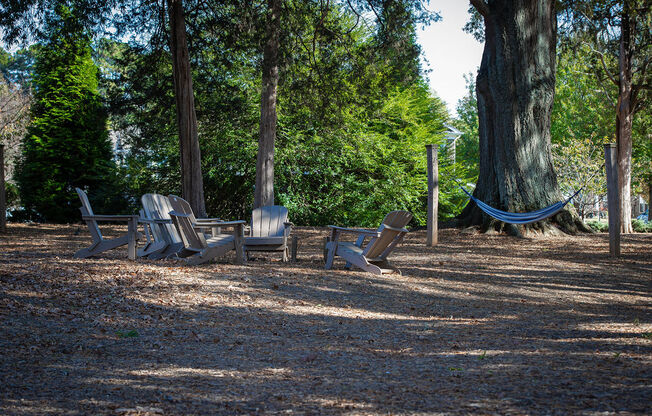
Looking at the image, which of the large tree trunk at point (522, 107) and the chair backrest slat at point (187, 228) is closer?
the chair backrest slat at point (187, 228)

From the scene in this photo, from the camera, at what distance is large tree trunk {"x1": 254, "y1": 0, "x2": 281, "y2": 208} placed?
40.5 feet

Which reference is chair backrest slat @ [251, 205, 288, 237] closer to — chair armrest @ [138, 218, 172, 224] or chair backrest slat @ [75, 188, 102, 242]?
chair armrest @ [138, 218, 172, 224]

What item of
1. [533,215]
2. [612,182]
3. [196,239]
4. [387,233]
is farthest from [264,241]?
[612,182]

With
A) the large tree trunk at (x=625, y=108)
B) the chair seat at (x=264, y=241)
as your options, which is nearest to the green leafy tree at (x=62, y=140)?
the chair seat at (x=264, y=241)

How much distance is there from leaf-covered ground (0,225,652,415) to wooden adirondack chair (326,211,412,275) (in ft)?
0.79

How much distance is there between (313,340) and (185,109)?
320 inches

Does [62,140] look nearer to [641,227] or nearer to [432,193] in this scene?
[432,193]

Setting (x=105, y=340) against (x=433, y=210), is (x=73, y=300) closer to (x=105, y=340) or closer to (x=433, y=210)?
(x=105, y=340)

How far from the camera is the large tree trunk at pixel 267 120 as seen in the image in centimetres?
1234

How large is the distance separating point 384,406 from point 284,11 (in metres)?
11.4

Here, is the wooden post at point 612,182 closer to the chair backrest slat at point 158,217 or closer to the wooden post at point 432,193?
the wooden post at point 432,193

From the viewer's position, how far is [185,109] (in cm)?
1145

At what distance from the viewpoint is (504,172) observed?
39.1 feet

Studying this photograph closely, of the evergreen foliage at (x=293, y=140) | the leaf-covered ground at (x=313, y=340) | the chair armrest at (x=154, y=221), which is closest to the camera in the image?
the leaf-covered ground at (x=313, y=340)
